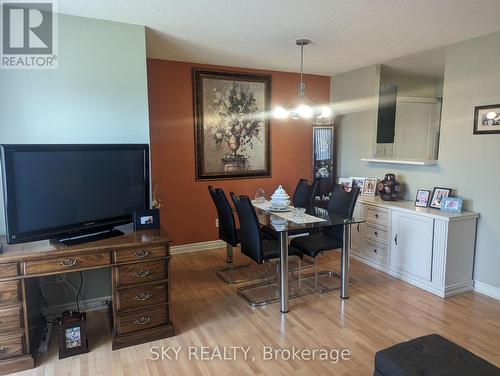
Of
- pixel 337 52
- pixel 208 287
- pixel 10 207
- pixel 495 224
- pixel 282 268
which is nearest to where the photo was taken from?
pixel 10 207

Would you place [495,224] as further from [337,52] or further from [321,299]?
[337,52]

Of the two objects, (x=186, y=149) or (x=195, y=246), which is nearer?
(x=186, y=149)

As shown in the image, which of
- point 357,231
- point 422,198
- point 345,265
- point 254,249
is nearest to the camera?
point 254,249

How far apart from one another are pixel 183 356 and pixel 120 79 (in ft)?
7.28

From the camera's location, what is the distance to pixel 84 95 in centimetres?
273

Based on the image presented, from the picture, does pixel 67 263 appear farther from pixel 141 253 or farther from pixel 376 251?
pixel 376 251

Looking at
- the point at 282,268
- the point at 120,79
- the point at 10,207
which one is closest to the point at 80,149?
the point at 10,207

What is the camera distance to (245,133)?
4723mm

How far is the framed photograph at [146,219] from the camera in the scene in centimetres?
271

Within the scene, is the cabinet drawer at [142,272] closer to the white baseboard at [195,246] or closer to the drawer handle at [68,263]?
the drawer handle at [68,263]

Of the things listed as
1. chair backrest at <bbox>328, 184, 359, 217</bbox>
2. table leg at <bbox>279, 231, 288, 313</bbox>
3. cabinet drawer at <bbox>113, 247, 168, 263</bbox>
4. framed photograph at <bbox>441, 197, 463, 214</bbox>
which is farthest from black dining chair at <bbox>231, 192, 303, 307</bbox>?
framed photograph at <bbox>441, 197, 463, 214</bbox>
